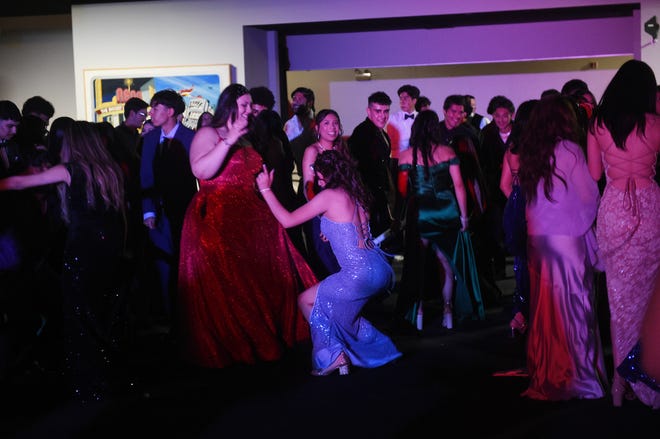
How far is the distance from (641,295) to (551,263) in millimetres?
497

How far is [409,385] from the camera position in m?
5.01

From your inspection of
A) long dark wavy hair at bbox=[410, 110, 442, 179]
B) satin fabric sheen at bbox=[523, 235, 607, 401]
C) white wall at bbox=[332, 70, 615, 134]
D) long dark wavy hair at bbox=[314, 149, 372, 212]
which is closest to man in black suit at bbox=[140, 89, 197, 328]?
long dark wavy hair at bbox=[314, 149, 372, 212]

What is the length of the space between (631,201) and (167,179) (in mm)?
3553

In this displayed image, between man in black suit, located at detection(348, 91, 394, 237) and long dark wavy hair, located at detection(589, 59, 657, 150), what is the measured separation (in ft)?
9.18

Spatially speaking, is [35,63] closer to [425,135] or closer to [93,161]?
[425,135]

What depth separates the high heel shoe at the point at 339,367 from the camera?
529cm

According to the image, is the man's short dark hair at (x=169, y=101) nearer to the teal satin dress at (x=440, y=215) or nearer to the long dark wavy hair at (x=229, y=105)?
the long dark wavy hair at (x=229, y=105)

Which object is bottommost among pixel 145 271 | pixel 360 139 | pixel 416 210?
pixel 145 271

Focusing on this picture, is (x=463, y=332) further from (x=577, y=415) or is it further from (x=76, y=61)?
(x=76, y=61)

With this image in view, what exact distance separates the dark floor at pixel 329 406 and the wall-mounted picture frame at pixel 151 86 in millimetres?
5167

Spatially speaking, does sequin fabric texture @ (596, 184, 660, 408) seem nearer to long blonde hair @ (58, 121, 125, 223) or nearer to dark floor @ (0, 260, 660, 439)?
dark floor @ (0, 260, 660, 439)

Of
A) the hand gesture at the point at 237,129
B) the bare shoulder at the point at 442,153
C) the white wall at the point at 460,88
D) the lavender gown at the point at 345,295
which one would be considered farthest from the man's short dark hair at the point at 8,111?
the white wall at the point at 460,88

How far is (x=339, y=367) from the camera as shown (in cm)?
530

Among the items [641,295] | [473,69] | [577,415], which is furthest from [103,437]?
[473,69]
